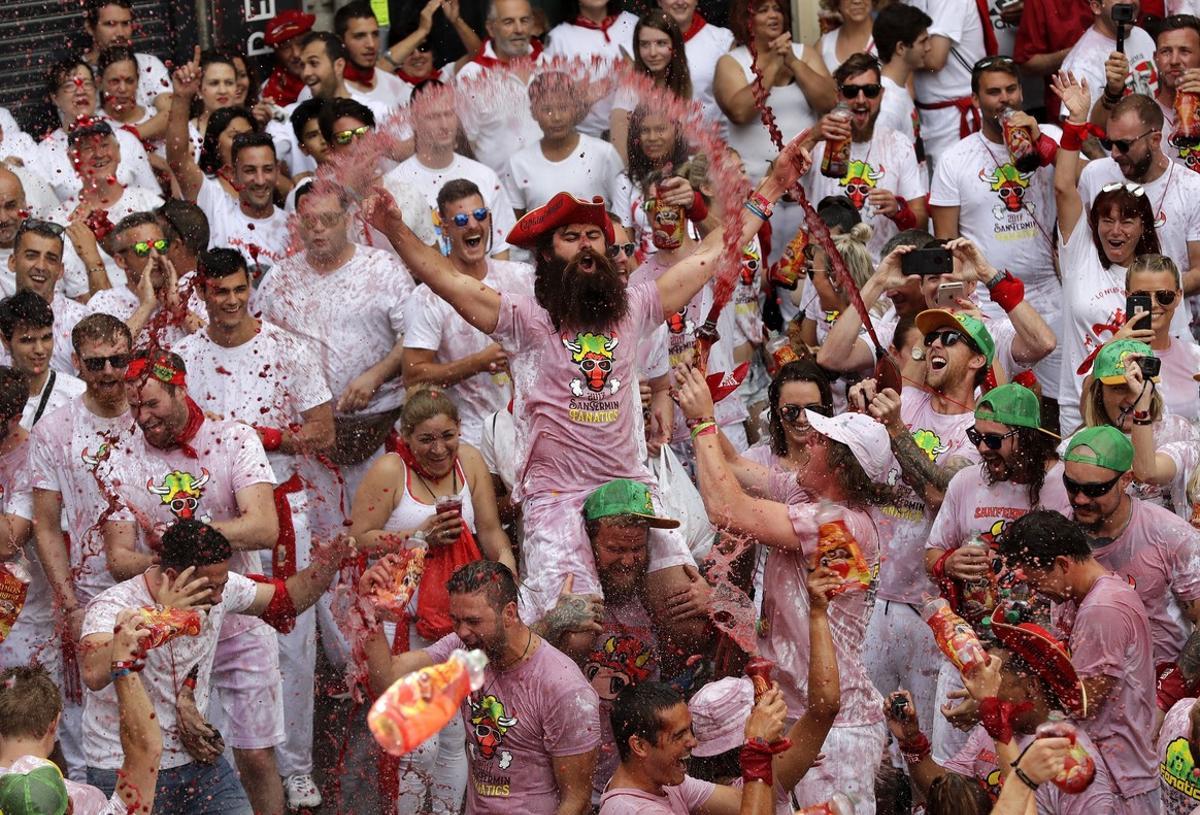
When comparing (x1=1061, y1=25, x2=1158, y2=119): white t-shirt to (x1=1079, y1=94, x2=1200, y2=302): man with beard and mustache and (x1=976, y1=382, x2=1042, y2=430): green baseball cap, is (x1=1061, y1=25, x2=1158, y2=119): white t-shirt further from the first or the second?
(x1=976, y1=382, x2=1042, y2=430): green baseball cap

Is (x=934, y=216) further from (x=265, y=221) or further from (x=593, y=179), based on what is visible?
(x=265, y=221)

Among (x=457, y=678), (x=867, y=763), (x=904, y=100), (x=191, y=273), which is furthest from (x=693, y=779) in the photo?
(x=904, y=100)

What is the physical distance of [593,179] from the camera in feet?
28.0

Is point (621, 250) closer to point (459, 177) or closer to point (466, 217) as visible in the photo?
point (466, 217)

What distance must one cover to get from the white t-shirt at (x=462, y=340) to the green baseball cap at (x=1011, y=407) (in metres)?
2.17

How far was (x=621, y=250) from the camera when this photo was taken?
7.40 meters

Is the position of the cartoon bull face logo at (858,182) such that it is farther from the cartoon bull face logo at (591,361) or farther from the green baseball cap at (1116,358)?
the cartoon bull face logo at (591,361)

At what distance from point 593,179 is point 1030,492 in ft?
8.77

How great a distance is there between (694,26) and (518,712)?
5487 mm

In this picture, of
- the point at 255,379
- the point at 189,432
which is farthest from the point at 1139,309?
the point at 189,432

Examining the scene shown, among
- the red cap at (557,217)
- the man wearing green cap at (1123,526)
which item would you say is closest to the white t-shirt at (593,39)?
the red cap at (557,217)

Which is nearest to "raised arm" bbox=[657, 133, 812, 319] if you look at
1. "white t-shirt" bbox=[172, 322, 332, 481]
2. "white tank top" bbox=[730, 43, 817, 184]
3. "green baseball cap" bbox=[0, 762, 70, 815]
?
"white t-shirt" bbox=[172, 322, 332, 481]

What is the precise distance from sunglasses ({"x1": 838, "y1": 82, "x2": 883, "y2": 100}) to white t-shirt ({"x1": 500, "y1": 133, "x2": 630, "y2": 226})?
1674 mm

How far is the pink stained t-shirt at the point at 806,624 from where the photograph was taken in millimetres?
6359
